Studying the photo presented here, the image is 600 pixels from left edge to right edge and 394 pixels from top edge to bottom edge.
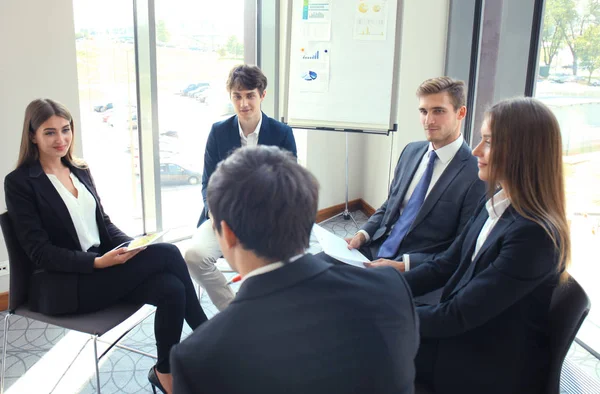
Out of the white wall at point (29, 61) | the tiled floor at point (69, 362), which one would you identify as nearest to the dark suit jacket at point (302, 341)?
the tiled floor at point (69, 362)

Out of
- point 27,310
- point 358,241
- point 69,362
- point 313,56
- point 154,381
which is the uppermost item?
point 313,56

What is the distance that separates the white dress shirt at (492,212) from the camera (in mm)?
1479

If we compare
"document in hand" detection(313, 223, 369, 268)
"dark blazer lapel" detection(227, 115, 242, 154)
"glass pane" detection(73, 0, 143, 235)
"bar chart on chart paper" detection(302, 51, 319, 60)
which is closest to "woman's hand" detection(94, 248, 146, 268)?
"document in hand" detection(313, 223, 369, 268)

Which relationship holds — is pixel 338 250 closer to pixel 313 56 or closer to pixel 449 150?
pixel 449 150

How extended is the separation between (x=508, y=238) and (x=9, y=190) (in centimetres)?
175

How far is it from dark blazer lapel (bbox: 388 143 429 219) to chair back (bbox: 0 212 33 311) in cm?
151

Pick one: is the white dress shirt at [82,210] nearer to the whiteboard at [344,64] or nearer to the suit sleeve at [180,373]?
the suit sleeve at [180,373]

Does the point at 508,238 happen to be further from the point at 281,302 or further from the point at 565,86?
the point at 565,86

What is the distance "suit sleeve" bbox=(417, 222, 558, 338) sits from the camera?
4.28 ft

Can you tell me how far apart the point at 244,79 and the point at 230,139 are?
330 mm

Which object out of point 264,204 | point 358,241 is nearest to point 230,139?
point 358,241

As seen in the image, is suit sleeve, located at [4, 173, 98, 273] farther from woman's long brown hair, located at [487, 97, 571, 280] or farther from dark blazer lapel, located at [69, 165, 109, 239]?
woman's long brown hair, located at [487, 97, 571, 280]

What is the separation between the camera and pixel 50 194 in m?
1.99

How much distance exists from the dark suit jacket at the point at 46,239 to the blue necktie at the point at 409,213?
1204 mm
